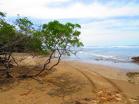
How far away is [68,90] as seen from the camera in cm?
1432

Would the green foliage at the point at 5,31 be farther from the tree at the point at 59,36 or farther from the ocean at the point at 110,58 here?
the ocean at the point at 110,58

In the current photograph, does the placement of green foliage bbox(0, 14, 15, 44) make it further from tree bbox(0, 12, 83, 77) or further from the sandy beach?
the sandy beach

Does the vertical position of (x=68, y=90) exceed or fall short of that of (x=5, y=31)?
it falls short

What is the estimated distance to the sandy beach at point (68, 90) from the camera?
12.9 metres

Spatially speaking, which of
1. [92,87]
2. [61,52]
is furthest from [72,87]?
[61,52]

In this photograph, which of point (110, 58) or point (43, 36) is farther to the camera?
point (110, 58)

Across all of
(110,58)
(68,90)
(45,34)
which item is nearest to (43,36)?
(45,34)

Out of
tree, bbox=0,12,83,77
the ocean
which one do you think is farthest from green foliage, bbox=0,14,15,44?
the ocean

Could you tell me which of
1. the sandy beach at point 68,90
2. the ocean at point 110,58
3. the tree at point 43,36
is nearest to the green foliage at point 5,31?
Result: the tree at point 43,36

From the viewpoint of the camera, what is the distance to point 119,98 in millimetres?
13258

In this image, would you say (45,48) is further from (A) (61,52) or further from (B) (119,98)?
(B) (119,98)

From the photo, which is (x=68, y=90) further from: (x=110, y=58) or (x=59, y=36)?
(x=110, y=58)

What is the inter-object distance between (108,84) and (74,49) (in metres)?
2.43

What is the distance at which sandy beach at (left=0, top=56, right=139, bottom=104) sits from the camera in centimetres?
1290
